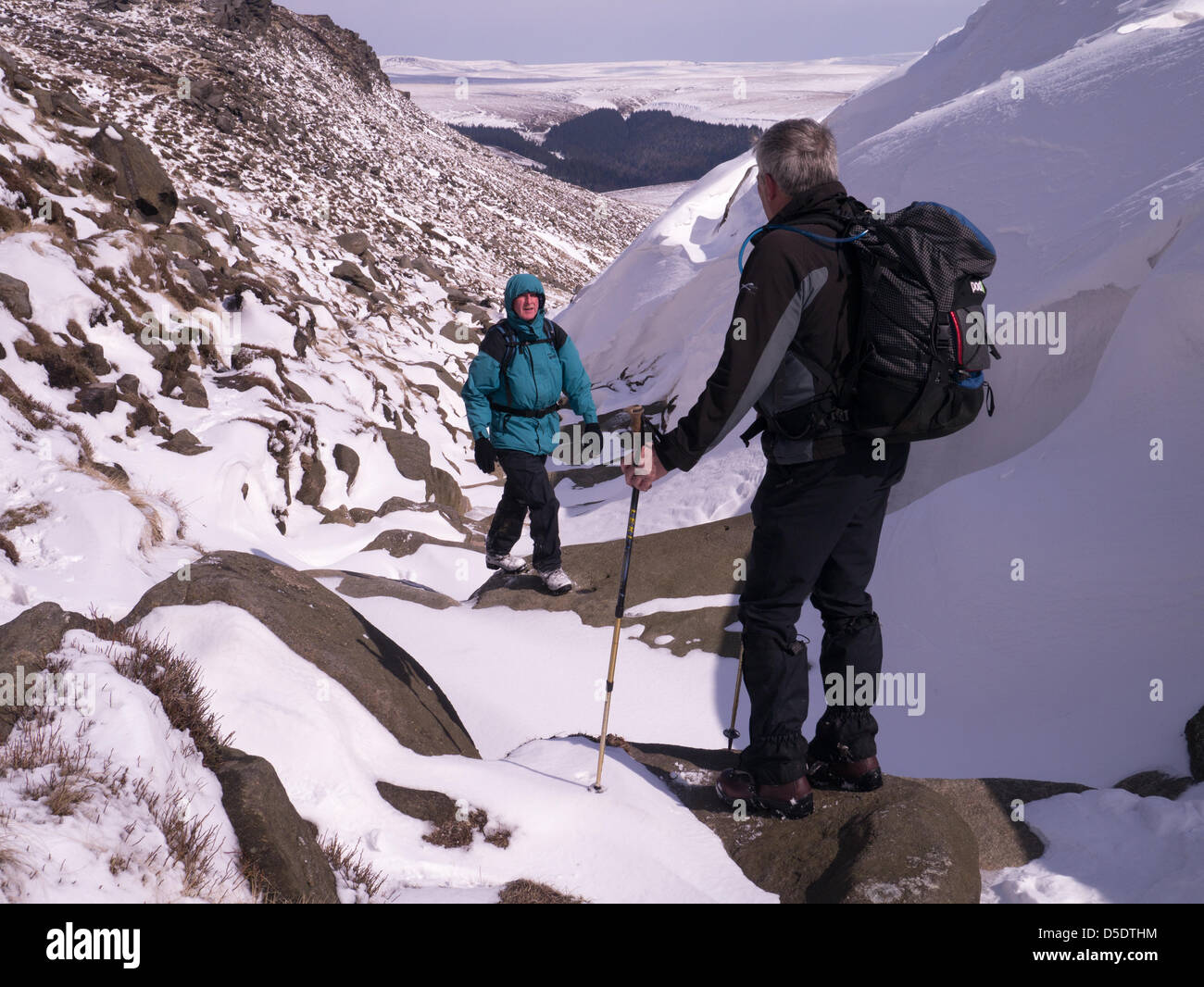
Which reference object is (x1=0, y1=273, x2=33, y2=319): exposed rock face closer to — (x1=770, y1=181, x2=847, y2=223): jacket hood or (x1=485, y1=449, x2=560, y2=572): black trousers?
(x1=485, y1=449, x2=560, y2=572): black trousers

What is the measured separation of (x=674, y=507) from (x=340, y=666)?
7574 millimetres

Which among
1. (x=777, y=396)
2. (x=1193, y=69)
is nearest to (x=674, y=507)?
(x=777, y=396)

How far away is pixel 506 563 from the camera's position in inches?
Answer: 356

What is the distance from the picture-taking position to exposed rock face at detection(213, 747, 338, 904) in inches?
108

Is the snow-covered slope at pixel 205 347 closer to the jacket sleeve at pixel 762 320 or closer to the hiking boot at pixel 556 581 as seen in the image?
the hiking boot at pixel 556 581

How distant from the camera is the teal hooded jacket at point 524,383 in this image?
7.21 m

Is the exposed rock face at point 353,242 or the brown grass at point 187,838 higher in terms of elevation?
the exposed rock face at point 353,242

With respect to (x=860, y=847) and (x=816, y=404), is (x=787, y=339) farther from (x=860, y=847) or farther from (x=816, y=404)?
(x=860, y=847)

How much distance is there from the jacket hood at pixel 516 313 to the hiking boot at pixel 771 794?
443 centimetres

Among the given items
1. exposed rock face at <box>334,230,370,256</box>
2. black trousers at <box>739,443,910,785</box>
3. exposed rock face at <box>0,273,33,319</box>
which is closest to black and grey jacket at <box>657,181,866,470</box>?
black trousers at <box>739,443,910,785</box>

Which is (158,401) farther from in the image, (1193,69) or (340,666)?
(1193,69)

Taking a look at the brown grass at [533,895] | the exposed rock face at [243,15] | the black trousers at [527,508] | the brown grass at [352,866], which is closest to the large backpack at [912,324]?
the brown grass at [533,895]

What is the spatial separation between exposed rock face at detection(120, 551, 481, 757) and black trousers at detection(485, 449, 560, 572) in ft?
8.50

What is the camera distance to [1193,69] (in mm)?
10281
